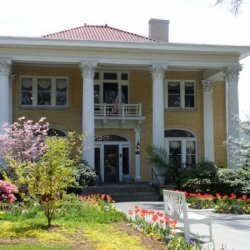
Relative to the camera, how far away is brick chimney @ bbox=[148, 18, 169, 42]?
104 feet

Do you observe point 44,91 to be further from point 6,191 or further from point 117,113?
point 6,191

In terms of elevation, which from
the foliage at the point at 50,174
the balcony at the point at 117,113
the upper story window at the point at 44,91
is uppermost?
the upper story window at the point at 44,91

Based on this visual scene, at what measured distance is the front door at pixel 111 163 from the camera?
2916cm

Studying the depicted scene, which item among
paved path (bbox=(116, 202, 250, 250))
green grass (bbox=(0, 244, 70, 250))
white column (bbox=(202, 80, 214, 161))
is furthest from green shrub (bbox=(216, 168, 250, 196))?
green grass (bbox=(0, 244, 70, 250))

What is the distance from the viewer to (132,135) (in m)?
29.5

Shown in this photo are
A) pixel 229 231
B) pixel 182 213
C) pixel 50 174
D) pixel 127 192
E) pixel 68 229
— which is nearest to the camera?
pixel 182 213

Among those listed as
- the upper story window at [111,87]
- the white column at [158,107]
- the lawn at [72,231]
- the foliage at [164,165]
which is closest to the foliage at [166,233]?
the lawn at [72,231]

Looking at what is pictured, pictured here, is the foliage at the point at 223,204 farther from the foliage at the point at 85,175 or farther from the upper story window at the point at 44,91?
the upper story window at the point at 44,91

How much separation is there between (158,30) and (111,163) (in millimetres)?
9441

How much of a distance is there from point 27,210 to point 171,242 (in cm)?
655

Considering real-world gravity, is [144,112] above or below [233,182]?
above

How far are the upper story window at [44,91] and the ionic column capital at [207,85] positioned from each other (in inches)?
344

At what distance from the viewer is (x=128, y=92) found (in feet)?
97.9

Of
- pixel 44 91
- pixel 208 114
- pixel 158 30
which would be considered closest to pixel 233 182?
pixel 208 114
